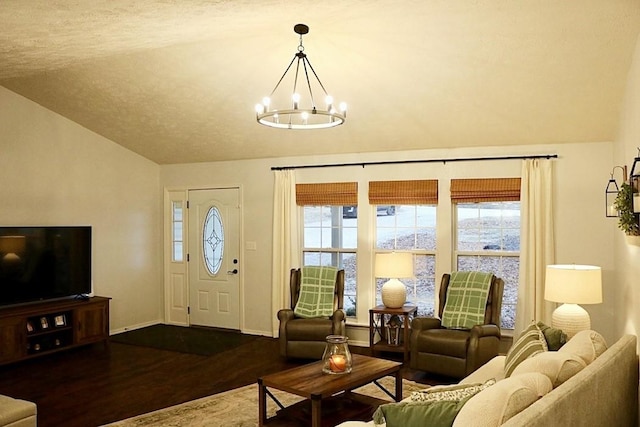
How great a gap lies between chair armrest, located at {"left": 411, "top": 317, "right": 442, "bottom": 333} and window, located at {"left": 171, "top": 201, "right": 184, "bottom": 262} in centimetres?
394

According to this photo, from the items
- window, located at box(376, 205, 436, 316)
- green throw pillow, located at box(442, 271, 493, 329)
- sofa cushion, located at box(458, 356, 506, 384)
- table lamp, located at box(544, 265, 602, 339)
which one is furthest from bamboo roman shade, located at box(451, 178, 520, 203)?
sofa cushion, located at box(458, 356, 506, 384)

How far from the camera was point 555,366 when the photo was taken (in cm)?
256

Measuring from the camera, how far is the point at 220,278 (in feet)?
25.3

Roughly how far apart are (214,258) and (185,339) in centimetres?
123

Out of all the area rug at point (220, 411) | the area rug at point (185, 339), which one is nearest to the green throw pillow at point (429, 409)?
the area rug at point (220, 411)

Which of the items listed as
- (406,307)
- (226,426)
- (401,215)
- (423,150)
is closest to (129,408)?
(226,426)

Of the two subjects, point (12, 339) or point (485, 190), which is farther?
point (485, 190)

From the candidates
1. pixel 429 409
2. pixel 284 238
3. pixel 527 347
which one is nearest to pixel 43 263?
pixel 284 238

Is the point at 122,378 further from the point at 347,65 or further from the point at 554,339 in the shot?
the point at 554,339

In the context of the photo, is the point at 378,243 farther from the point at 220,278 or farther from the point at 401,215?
the point at 220,278

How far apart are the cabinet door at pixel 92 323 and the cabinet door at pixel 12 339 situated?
65 centimetres

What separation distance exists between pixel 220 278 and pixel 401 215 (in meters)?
2.74

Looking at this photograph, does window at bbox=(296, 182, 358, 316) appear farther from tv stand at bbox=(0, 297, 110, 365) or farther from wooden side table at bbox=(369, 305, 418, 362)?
tv stand at bbox=(0, 297, 110, 365)

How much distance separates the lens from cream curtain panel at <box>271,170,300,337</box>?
7.01m
